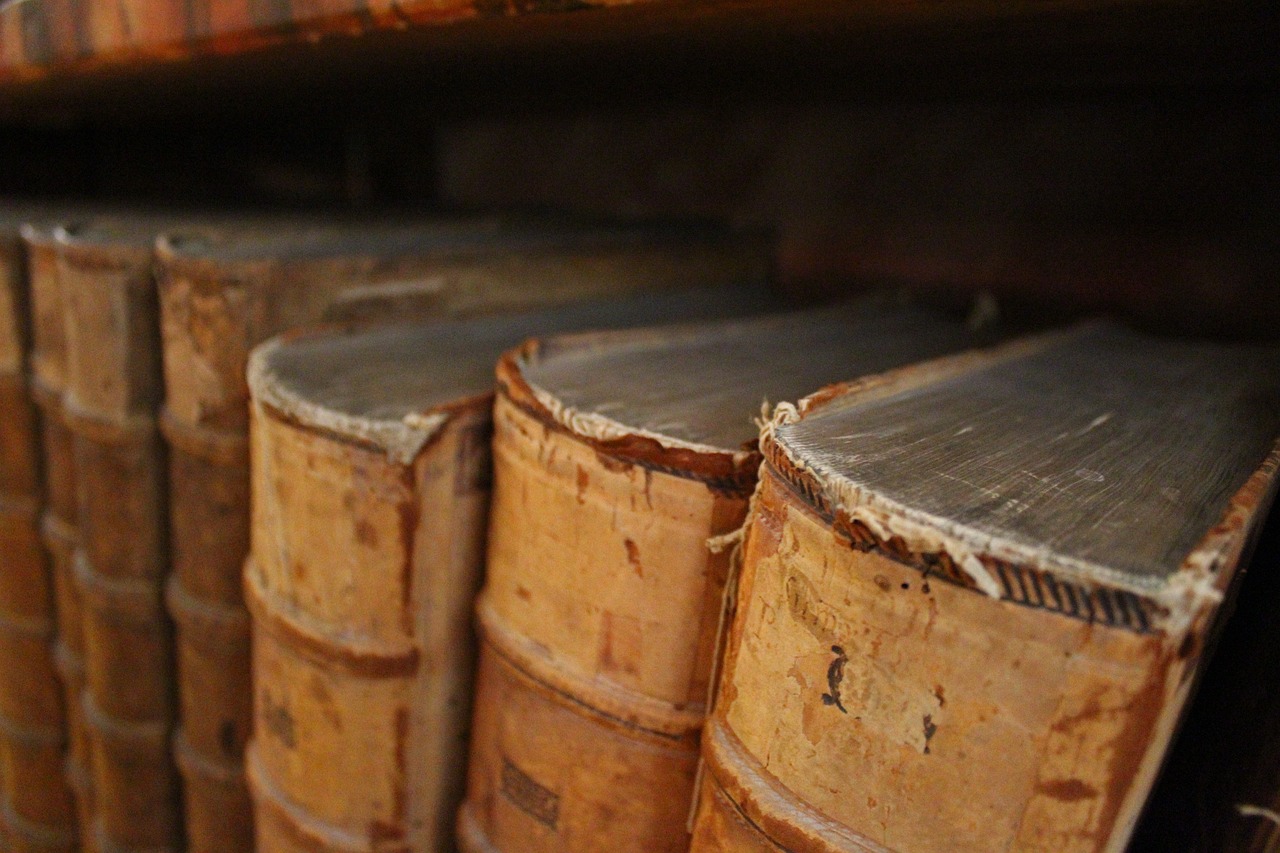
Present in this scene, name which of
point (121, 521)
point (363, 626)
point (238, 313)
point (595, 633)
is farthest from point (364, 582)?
point (121, 521)

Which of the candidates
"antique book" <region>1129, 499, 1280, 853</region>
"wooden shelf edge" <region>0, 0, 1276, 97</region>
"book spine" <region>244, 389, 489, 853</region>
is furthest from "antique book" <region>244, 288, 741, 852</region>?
"antique book" <region>1129, 499, 1280, 853</region>

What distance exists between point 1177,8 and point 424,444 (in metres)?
0.85

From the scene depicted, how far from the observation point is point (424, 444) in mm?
928

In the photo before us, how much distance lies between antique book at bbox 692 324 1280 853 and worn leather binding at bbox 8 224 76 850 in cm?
150

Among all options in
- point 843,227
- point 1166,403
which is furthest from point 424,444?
point 843,227

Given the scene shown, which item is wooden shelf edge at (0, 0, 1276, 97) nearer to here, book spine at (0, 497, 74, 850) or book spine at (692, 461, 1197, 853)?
book spine at (692, 461, 1197, 853)

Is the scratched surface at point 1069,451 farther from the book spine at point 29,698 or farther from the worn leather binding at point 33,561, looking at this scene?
the book spine at point 29,698

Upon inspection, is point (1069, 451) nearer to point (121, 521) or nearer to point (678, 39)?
point (678, 39)

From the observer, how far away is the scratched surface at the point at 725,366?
818 mm

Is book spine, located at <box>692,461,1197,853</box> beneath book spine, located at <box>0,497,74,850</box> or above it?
above

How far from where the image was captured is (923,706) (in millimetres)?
535

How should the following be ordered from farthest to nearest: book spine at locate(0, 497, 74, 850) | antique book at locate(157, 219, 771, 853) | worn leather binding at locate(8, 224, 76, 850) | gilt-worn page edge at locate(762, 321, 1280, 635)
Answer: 1. book spine at locate(0, 497, 74, 850)
2. worn leather binding at locate(8, 224, 76, 850)
3. antique book at locate(157, 219, 771, 853)
4. gilt-worn page edge at locate(762, 321, 1280, 635)

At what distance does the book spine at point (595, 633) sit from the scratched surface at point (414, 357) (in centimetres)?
15

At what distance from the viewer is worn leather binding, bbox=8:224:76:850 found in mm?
1642
